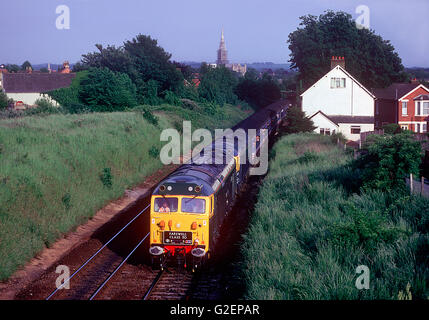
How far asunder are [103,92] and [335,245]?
34.7m

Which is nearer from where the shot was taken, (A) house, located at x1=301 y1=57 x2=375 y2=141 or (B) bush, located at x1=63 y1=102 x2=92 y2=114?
(A) house, located at x1=301 y1=57 x2=375 y2=141

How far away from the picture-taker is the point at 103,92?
136ft

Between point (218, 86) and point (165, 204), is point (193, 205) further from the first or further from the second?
point (218, 86)

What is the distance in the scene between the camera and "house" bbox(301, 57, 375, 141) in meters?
39.0

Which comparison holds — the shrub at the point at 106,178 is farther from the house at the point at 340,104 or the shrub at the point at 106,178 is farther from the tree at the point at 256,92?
the tree at the point at 256,92

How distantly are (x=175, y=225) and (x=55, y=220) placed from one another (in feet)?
21.1

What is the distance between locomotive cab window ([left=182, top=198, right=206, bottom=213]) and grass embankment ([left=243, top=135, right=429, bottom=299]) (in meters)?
1.64

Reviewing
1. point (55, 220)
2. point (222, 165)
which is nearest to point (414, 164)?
point (222, 165)

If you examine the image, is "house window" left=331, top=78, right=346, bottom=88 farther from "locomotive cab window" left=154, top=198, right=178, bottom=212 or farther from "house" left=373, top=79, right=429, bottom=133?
"locomotive cab window" left=154, top=198, right=178, bottom=212

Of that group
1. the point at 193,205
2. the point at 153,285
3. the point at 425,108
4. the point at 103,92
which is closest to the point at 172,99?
the point at 103,92

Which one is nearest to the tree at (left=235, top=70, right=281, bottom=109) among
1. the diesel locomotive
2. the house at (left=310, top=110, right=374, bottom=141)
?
the house at (left=310, top=110, right=374, bottom=141)

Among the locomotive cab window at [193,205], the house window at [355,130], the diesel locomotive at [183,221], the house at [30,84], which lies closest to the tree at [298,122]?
the house window at [355,130]

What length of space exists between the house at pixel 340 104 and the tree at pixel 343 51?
22940 mm
